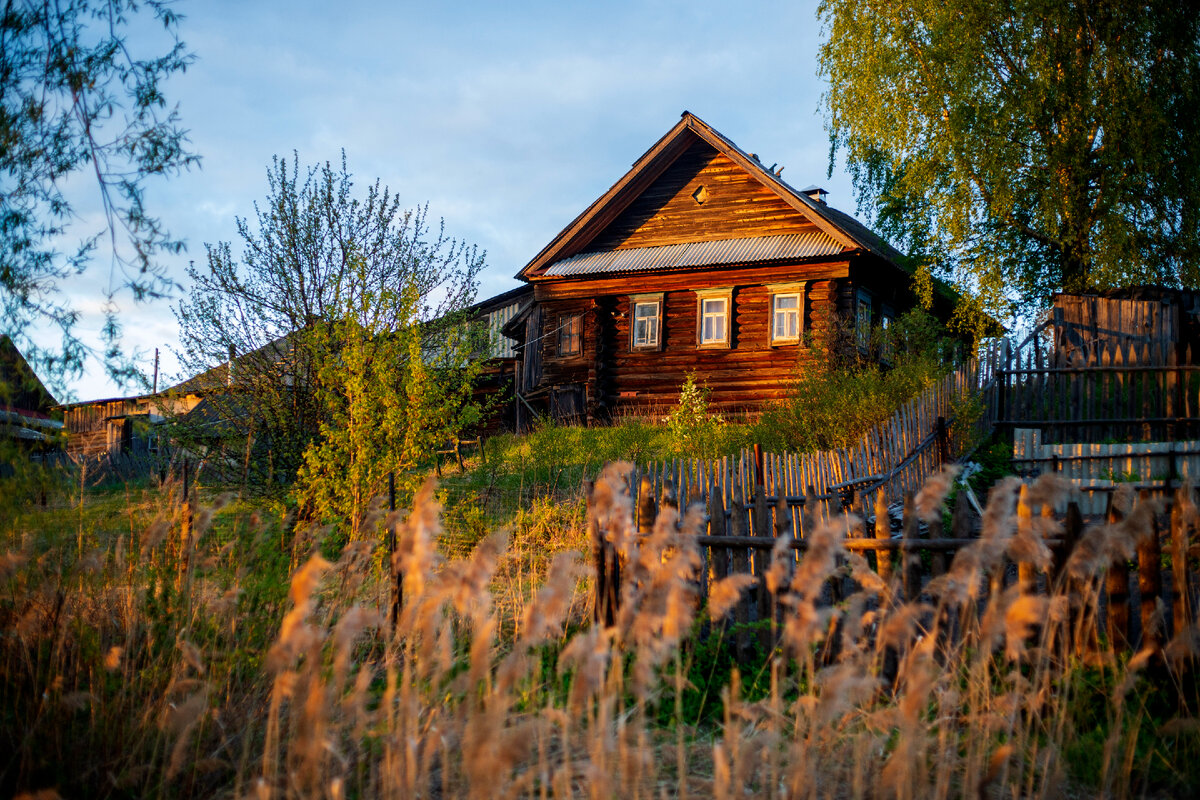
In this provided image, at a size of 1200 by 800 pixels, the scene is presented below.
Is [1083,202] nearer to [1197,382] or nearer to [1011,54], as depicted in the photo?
[1011,54]

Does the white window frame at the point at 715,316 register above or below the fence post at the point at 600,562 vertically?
above

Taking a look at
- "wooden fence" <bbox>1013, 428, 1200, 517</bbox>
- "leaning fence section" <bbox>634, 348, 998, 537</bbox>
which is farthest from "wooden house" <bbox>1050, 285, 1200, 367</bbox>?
"leaning fence section" <bbox>634, 348, 998, 537</bbox>

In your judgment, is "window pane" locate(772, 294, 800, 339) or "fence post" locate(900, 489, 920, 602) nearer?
"fence post" locate(900, 489, 920, 602)

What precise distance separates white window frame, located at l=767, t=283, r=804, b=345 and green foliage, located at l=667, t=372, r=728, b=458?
192 cm

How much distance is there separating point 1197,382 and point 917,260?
713 cm

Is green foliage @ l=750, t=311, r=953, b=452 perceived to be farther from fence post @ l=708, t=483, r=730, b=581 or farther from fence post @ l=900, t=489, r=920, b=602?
fence post @ l=900, t=489, r=920, b=602

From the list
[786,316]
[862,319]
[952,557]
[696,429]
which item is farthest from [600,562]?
[862,319]

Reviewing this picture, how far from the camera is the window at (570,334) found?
66.1 feet

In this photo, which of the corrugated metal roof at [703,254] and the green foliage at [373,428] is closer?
the green foliage at [373,428]

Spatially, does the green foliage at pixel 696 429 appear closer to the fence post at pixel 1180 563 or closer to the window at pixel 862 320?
the window at pixel 862 320

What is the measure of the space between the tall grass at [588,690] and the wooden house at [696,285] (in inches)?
531

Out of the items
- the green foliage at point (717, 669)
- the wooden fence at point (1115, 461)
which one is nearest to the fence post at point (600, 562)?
the green foliage at point (717, 669)

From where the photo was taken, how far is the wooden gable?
19266mm

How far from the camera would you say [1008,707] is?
10.2ft
